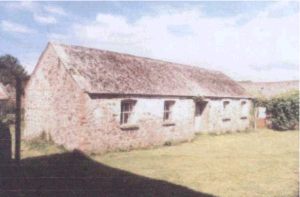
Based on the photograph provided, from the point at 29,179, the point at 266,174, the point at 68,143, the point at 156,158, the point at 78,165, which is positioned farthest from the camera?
the point at 68,143

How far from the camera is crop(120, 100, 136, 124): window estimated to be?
1744 centimetres

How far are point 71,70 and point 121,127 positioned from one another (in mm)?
3624

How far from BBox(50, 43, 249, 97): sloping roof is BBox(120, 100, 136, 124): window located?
1.94ft

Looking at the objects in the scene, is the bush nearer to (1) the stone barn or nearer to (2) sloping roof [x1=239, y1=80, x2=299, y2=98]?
(1) the stone barn

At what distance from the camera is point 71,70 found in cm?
1623

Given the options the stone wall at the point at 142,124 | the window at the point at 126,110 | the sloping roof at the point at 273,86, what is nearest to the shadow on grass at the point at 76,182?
the stone wall at the point at 142,124

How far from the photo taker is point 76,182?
1045 centimetres

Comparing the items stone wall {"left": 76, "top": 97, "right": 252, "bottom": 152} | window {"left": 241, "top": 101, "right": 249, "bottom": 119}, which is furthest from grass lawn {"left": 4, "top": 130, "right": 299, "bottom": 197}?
window {"left": 241, "top": 101, "right": 249, "bottom": 119}

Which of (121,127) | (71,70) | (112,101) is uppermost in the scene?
(71,70)

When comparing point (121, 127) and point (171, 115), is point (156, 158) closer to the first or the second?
point (121, 127)

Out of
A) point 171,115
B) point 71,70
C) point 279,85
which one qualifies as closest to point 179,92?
point 171,115

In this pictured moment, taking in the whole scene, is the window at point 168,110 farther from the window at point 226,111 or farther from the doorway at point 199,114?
the window at point 226,111

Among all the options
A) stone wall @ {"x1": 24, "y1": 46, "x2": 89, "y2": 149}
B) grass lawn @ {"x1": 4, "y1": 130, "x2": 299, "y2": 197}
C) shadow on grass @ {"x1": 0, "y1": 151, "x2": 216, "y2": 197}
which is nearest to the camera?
shadow on grass @ {"x1": 0, "y1": 151, "x2": 216, "y2": 197}

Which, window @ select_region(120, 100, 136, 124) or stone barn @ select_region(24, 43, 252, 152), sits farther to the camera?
window @ select_region(120, 100, 136, 124)
